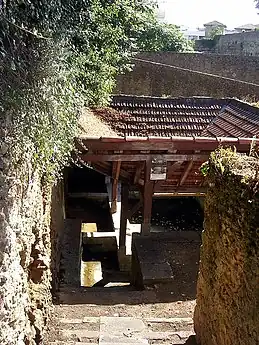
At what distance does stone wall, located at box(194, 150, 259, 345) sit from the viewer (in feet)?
10.8

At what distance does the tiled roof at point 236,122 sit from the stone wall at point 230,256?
3.72 m

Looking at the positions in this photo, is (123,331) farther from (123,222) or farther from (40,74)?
(123,222)

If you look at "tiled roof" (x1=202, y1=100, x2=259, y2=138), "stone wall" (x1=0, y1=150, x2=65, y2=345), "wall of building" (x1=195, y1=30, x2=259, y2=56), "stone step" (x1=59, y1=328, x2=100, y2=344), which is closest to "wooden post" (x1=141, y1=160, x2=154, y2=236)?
"tiled roof" (x1=202, y1=100, x2=259, y2=138)

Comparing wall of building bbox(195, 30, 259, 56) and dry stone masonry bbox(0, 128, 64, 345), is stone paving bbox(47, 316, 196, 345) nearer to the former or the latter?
dry stone masonry bbox(0, 128, 64, 345)

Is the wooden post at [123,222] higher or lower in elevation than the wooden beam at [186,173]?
lower

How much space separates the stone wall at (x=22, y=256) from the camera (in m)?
2.98

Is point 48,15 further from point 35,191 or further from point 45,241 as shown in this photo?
point 45,241

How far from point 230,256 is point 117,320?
2.05 meters

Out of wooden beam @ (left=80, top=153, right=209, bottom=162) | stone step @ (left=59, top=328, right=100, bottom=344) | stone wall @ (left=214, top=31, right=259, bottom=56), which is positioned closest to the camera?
stone step @ (left=59, top=328, right=100, bottom=344)

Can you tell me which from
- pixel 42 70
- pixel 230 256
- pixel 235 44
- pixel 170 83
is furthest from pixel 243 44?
pixel 42 70

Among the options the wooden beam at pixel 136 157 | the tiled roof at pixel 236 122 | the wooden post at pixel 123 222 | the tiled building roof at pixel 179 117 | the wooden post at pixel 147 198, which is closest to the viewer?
the wooden beam at pixel 136 157

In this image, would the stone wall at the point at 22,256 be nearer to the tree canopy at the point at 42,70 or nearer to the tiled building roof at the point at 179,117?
the tree canopy at the point at 42,70

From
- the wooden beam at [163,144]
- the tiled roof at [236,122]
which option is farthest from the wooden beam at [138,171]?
the tiled roof at [236,122]

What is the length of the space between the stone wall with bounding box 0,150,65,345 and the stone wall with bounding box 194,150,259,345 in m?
1.75
